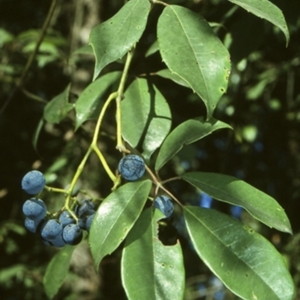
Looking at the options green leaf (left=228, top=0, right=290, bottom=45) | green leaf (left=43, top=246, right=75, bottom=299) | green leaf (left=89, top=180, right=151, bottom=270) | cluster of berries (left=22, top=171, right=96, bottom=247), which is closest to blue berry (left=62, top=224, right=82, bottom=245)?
cluster of berries (left=22, top=171, right=96, bottom=247)

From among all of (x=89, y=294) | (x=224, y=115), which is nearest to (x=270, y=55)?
(x=224, y=115)

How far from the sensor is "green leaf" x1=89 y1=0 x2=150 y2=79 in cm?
89

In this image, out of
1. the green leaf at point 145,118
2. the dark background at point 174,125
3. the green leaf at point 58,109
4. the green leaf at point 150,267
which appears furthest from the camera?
the dark background at point 174,125

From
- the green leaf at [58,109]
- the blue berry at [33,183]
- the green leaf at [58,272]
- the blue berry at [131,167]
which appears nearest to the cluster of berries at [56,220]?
the blue berry at [33,183]

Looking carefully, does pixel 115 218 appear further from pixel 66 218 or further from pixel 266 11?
pixel 266 11

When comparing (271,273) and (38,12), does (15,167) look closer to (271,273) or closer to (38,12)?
(38,12)

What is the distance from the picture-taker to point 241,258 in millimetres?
869

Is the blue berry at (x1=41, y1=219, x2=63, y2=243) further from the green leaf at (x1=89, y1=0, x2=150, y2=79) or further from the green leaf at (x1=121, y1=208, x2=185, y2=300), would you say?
the green leaf at (x1=89, y1=0, x2=150, y2=79)

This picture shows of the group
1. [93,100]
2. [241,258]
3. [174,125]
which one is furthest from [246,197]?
[174,125]

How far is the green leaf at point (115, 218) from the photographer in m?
0.85

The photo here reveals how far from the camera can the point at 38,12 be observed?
3062 mm

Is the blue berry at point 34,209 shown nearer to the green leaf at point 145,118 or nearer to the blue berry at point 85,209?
the blue berry at point 85,209

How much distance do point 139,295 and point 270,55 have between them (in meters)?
1.52

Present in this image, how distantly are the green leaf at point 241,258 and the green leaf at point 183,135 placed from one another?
134 millimetres
